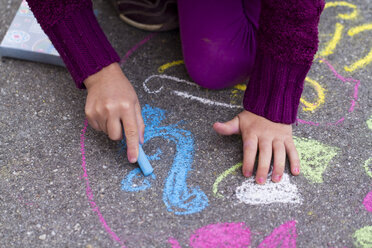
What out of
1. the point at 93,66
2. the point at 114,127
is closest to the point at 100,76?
the point at 93,66

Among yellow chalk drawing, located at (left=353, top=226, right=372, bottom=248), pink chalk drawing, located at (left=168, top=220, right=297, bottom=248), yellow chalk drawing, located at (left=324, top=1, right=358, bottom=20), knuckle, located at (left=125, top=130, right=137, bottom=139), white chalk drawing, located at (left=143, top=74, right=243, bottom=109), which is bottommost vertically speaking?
yellow chalk drawing, located at (left=353, top=226, right=372, bottom=248)

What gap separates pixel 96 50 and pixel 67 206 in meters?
0.38

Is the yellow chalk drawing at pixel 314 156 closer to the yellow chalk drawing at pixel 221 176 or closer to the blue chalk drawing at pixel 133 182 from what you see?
the yellow chalk drawing at pixel 221 176

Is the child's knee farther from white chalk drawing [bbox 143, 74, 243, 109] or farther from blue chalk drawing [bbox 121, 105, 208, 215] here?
blue chalk drawing [bbox 121, 105, 208, 215]

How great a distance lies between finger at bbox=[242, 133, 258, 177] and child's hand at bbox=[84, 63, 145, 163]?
0.26 m

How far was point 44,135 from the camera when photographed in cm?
114

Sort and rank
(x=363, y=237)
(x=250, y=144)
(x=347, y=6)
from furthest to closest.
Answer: (x=347, y=6), (x=250, y=144), (x=363, y=237)

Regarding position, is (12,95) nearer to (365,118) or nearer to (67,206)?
(67,206)

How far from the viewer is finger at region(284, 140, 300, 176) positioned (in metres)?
1.06

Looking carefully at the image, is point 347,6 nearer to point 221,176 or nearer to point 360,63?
point 360,63

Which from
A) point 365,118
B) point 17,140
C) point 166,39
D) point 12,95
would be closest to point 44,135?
point 17,140

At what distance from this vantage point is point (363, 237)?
3.15 feet

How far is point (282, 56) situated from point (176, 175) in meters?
0.39

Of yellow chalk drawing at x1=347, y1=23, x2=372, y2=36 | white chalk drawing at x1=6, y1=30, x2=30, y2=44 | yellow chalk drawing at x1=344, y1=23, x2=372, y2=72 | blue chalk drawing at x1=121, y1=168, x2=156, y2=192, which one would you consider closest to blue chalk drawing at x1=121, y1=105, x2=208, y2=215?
blue chalk drawing at x1=121, y1=168, x2=156, y2=192
